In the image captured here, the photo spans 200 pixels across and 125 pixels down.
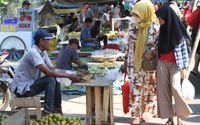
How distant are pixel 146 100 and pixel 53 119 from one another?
5.46 ft

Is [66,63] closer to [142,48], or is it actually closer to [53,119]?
[142,48]

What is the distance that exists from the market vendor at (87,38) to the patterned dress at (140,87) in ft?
24.4

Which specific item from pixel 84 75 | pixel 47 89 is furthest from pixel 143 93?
pixel 47 89

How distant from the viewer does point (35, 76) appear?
506cm

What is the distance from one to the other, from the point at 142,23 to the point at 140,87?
39.9 inches

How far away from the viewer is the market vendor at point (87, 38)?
12.6 meters

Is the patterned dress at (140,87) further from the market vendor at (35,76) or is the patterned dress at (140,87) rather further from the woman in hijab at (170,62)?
the market vendor at (35,76)

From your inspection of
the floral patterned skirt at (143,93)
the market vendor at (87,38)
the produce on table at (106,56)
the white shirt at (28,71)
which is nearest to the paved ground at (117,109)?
the floral patterned skirt at (143,93)

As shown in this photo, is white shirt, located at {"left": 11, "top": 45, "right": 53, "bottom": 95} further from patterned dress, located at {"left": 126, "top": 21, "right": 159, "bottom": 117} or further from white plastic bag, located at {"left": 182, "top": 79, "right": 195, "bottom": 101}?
white plastic bag, located at {"left": 182, "top": 79, "right": 195, "bottom": 101}

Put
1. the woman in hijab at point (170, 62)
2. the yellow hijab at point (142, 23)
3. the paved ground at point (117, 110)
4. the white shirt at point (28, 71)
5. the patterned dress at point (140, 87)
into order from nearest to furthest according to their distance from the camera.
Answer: the woman in hijab at point (170, 62) → the white shirt at point (28, 71) → the yellow hijab at point (142, 23) → the patterned dress at point (140, 87) → the paved ground at point (117, 110)

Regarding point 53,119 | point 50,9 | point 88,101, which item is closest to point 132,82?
point 88,101

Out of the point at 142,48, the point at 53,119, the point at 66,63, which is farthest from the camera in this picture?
the point at 66,63

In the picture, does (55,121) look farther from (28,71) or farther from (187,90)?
(187,90)

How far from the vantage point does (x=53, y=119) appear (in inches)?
167
